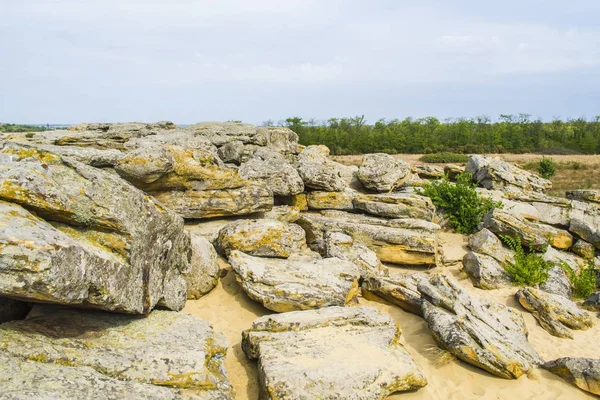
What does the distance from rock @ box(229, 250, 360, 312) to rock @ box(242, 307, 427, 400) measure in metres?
0.49

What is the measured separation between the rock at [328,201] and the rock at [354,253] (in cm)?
223

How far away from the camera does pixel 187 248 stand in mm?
7684

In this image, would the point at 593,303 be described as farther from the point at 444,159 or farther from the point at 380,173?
the point at 444,159

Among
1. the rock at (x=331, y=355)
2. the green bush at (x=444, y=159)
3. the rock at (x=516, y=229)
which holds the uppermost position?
the green bush at (x=444, y=159)

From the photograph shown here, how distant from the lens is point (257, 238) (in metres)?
9.23

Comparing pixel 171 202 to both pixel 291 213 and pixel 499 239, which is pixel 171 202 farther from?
pixel 499 239

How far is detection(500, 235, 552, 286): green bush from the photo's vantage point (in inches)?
417

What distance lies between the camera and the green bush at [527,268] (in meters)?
10.6

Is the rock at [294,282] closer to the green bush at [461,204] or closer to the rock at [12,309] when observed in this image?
the rock at [12,309]

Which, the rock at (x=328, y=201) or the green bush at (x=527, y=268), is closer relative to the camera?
the green bush at (x=527, y=268)

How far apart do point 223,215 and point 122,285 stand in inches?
206

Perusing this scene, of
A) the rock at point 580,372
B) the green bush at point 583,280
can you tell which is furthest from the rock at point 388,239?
the rock at point 580,372

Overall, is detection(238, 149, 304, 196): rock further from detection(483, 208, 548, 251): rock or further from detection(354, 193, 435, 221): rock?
detection(483, 208, 548, 251): rock

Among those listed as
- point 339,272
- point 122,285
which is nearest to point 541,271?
point 339,272
